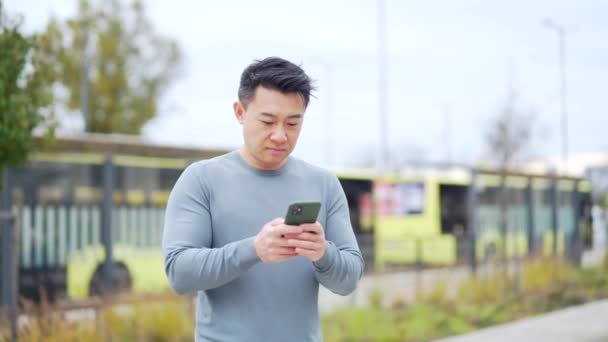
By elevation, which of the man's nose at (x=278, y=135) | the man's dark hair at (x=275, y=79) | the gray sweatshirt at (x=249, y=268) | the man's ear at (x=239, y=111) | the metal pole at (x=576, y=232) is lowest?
the metal pole at (x=576, y=232)

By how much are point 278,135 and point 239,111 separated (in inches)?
9.1

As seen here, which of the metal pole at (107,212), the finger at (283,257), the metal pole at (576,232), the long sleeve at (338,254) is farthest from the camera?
the metal pole at (576,232)

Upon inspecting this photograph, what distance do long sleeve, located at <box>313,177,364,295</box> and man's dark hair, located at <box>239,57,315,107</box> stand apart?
36 cm

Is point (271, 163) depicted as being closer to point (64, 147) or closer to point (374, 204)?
point (64, 147)

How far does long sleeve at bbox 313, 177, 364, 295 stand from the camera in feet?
7.44

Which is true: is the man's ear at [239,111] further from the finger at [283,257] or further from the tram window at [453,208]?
the tram window at [453,208]

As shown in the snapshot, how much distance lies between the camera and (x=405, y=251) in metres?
16.2

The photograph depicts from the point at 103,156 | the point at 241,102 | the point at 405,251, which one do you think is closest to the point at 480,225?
the point at 405,251

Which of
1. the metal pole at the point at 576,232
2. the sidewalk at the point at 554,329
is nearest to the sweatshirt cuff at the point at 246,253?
the sidewalk at the point at 554,329

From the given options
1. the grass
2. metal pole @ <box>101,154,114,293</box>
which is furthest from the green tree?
metal pole @ <box>101,154,114,293</box>

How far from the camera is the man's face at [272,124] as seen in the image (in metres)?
2.35

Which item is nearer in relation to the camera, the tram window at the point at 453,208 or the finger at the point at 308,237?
the finger at the point at 308,237

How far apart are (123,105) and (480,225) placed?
43.2 ft

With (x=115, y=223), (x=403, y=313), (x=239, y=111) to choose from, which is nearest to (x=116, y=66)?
(x=115, y=223)
